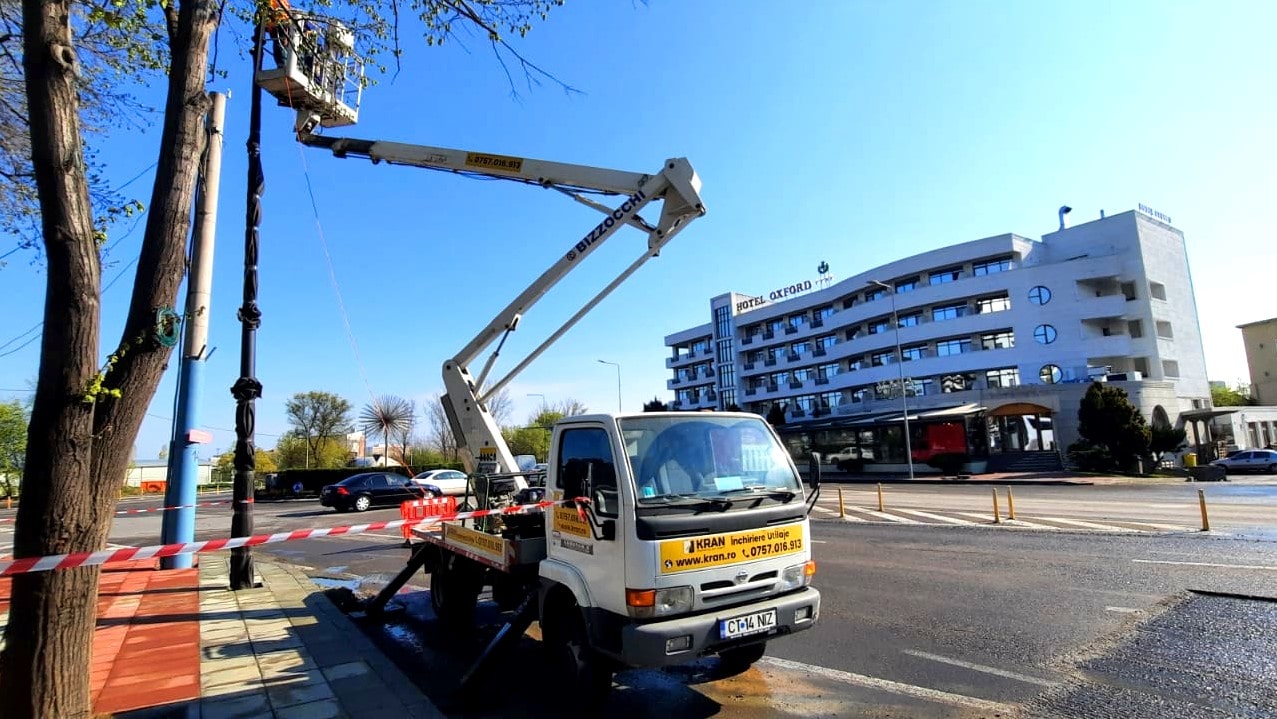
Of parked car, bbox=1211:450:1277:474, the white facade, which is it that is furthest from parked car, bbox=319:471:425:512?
parked car, bbox=1211:450:1277:474

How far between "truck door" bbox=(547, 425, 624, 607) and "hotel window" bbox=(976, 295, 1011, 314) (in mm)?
51205

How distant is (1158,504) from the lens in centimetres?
1728

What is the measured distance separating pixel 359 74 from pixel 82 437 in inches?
191

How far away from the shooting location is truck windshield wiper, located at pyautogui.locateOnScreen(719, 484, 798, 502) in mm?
4758

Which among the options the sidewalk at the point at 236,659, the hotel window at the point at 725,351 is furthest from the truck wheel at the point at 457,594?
the hotel window at the point at 725,351

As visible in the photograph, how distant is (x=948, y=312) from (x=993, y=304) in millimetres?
3396

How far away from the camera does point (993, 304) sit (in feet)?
161

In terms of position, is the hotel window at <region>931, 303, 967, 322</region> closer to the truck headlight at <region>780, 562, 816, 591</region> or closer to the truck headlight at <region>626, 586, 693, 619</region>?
the truck headlight at <region>780, 562, 816, 591</region>

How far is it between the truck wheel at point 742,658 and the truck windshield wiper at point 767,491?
1.29 m

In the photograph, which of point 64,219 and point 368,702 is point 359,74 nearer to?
point 64,219

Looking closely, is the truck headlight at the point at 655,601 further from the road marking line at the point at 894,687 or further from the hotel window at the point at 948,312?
the hotel window at the point at 948,312

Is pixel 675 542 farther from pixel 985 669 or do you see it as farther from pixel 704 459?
pixel 985 669

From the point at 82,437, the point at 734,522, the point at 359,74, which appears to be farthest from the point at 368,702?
the point at 359,74

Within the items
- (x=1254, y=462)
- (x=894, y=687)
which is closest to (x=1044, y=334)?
(x=1254, y=462)
